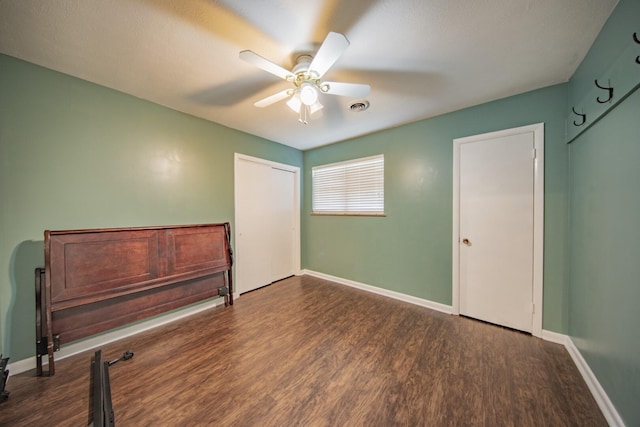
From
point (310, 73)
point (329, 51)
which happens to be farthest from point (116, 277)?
point (329, 51)

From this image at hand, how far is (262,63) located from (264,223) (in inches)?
99.1

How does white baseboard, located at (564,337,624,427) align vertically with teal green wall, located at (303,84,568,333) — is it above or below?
below

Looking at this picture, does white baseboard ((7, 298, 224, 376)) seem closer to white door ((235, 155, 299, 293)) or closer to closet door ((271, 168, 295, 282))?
white door ((235, 155, 299, 293))

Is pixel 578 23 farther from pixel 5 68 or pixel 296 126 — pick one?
pixel 5 68

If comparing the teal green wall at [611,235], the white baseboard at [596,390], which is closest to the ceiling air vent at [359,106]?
the teal green wall at [611,235]

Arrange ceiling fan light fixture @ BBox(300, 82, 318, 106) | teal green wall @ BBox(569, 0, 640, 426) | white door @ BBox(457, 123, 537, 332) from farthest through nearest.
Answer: white door @ BBox(457, 123, 537, 332) → ceiling fan light fixture @ BBox(300, 82, 318, 106) → teal green wall @ BBox(569, 0, 640, 426)

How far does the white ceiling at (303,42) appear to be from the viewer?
4.08ft

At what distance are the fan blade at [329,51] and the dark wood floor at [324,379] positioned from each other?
2.21 metres

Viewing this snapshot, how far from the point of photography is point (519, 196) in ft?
7.01

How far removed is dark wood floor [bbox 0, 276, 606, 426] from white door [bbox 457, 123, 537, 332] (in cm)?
26

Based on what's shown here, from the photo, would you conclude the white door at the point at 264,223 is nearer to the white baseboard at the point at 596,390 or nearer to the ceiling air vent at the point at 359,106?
the ceiling air vent at the point at 359,106

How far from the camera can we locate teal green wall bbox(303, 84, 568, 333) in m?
1.99

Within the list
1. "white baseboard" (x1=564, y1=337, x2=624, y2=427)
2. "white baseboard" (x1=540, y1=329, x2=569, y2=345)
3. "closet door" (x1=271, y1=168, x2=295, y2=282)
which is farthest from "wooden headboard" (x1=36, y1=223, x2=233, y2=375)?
"white baseboard" (x1=540, y1=329, x2=569, y2=345)

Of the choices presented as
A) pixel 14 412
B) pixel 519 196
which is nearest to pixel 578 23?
pixel 519 196
